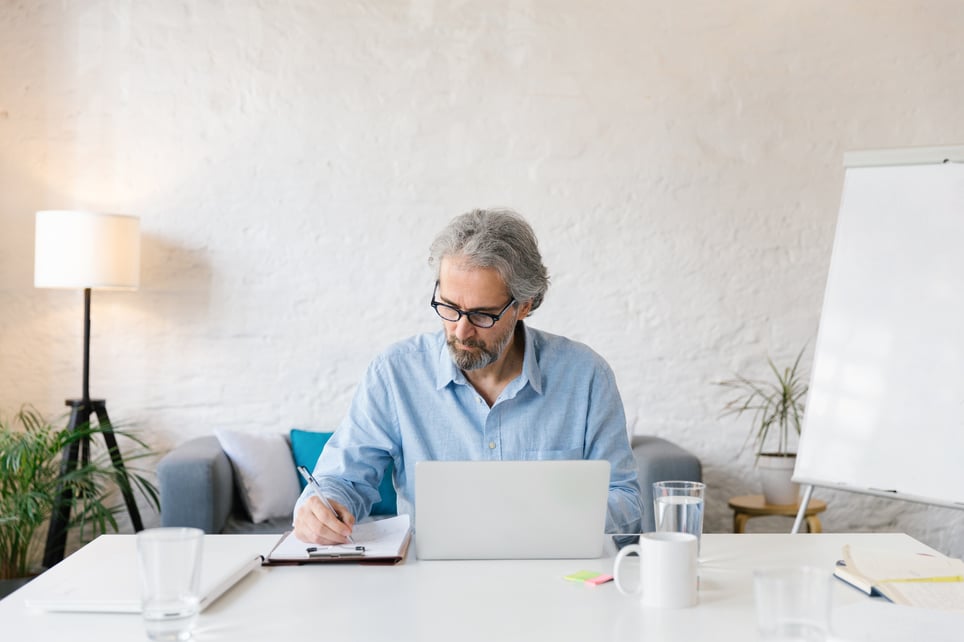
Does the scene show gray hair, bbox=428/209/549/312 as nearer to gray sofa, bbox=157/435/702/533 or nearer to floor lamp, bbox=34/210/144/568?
gray sofa, bbox=157/435/702/533

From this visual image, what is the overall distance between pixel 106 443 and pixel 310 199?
4.26ft

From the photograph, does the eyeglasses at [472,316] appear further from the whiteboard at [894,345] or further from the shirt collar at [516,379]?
the whiteboard at [894,345]

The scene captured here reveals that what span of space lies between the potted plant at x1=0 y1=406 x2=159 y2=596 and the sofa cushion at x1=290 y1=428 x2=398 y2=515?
578 mm

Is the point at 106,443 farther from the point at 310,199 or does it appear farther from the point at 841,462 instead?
the point at 841,462

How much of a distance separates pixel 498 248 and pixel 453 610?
978mm

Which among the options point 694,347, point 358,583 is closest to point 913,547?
point 358,583

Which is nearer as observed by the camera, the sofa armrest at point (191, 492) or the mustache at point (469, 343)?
the mustache at point (469, 343)

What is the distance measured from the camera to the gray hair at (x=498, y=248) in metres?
2.21

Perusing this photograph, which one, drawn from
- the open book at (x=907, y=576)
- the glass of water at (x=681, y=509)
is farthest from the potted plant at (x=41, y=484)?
the open book at (x=907, y=576)

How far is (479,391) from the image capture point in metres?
2.33

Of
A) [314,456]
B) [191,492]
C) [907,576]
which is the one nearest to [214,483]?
[191,492]

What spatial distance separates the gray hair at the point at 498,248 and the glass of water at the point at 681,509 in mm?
762

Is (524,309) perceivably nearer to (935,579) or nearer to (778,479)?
(935,579)

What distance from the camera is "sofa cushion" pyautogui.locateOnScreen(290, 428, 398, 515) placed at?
12.6ft
